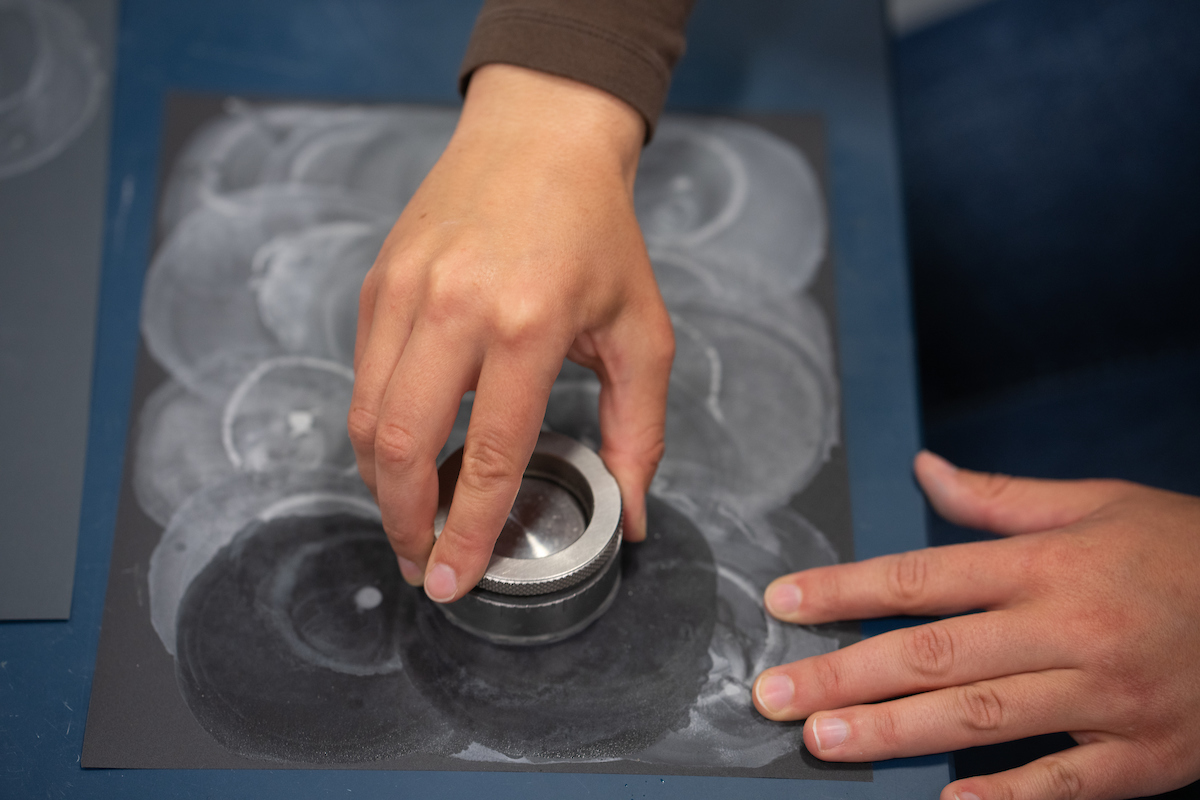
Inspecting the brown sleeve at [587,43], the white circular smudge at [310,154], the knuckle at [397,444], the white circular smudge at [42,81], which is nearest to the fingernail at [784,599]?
the knuckle at [397,444]

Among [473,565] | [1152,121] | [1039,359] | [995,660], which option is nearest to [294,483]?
[473,565]

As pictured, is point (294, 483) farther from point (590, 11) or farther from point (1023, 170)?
point (1023, 170)

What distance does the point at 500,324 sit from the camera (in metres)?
0.68

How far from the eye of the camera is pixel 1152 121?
1125mm

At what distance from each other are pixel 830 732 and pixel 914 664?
9 centimetres

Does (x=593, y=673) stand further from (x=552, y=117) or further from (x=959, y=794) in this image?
(x=552, y=117)

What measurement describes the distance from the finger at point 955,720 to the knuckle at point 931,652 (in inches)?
0.7

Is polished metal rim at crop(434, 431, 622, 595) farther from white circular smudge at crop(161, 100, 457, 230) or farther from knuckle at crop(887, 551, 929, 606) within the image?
white circular smudge at crop(161, 100, 457, 230)

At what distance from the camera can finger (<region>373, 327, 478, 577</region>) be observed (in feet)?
2.19

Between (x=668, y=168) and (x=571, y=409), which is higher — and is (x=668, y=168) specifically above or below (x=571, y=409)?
above

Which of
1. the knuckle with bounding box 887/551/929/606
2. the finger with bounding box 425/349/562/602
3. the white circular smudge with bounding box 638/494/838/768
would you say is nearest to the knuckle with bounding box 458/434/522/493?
the finger with bounding box 425/349/562/602

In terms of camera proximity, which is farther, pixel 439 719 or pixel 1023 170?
pixel 1023 170

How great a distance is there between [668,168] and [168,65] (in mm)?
634

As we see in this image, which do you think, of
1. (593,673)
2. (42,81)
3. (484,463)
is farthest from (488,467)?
(42,81)
